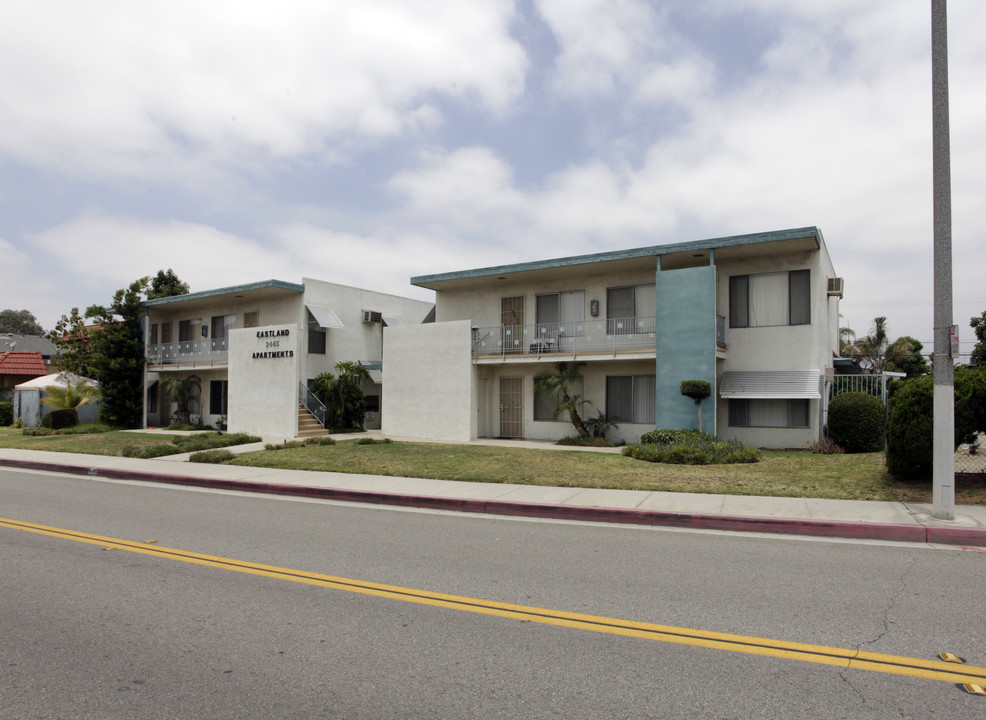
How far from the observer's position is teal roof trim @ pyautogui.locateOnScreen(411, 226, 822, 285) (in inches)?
666

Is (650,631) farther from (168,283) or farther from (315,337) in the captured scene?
(168,283)

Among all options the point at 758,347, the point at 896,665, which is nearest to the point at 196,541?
the point at 896,665

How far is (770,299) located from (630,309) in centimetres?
402

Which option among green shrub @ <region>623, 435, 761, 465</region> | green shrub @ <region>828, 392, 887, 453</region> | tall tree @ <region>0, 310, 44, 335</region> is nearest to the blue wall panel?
green shrub @ <region>623, 435, 761, 465</region>

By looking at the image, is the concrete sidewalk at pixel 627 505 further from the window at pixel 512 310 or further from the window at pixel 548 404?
the window at pixel 512 310

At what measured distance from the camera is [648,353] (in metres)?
19.0

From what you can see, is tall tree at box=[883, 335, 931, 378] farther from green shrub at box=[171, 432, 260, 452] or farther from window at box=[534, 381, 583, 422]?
green shrub at box=[171, 432, 260, 452]

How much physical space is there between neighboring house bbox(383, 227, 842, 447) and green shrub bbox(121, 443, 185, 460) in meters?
7.04

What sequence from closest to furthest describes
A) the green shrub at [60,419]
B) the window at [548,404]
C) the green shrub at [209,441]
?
1. the green shrub at [209,441]
2. the window at [548,404]
3. the green shrub at [60,419]

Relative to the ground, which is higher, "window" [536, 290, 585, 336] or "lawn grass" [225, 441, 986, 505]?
"window" [536, 290, 585, 336]

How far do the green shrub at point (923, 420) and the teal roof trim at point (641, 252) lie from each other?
22.6ft

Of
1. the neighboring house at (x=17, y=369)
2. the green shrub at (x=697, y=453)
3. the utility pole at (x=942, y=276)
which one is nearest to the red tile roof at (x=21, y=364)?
the neighboring house at (x=17, y=369)

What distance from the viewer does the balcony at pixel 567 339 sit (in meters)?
19.9

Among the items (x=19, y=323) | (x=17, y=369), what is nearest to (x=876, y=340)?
(x=17, y=369)
